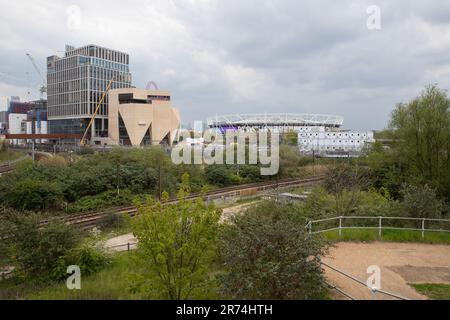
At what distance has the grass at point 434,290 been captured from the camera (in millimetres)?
8617

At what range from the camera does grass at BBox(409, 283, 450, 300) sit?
8617mm

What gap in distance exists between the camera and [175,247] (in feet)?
26.7

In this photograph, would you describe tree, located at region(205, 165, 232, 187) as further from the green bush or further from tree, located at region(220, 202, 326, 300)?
tree, located at region(220, 202, 326, 300)

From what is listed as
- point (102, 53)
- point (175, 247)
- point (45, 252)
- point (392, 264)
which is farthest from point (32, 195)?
point (102, 53)

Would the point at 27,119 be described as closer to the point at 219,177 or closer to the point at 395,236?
the point at 219,177

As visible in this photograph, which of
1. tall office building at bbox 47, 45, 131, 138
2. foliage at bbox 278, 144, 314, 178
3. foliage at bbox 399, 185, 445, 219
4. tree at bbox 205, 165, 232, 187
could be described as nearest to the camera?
foliage at bbox 399, 185, 445, 219

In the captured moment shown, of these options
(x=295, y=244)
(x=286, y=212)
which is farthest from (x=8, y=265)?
(x=295, y=244)

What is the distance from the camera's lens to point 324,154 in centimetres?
5856

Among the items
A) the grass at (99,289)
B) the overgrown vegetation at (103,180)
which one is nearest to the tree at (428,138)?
the overgrown vegetation at (103,180)

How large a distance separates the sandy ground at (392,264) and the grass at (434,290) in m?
A: 0.22

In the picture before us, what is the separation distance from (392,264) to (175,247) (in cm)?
734

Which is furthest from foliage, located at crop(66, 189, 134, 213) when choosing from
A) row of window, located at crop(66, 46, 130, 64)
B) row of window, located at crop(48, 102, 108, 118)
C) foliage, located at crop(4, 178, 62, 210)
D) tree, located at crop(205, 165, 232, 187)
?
row of window, located at crop(66, 46, 130, 64)

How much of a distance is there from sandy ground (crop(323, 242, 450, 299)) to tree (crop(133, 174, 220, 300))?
3.62 meters

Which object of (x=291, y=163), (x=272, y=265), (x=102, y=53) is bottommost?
(x=272, y=265)
